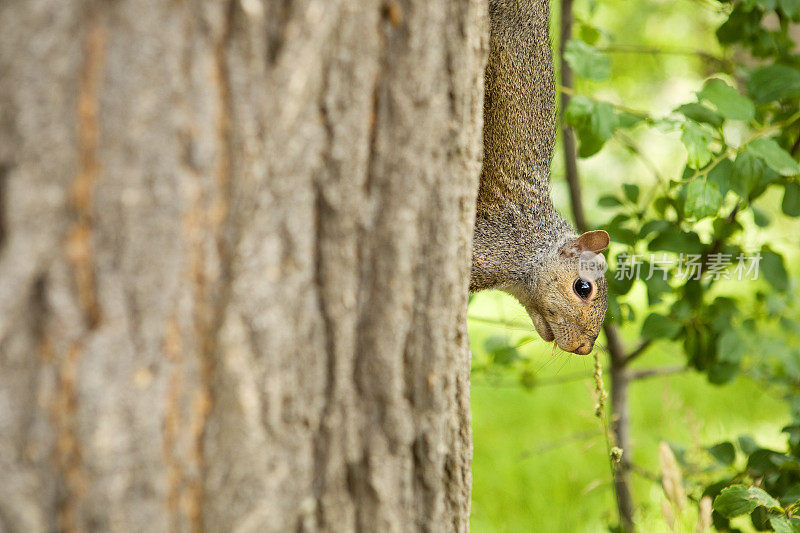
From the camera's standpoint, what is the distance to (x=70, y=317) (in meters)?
0.61

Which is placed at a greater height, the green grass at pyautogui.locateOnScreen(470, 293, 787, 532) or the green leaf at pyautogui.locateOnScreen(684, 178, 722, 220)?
the green leaf at pyautogui.locateOnScreen(684, 178, 722, 220)

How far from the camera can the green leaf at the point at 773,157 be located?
1.21m

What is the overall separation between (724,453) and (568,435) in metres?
1.40

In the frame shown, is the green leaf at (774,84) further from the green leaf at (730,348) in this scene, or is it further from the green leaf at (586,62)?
the green leaf at (730,348)

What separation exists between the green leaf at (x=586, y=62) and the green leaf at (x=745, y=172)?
0.96ft

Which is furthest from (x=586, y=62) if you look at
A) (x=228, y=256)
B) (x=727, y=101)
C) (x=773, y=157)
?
(x=228, y=256)

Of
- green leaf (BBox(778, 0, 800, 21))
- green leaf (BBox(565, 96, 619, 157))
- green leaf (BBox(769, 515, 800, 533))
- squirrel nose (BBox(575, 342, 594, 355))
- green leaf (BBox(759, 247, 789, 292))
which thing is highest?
green leaf (BBox(778, 0, 800, 21))

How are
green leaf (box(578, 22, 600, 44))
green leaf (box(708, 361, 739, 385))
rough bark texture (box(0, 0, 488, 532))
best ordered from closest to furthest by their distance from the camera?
1. rough bark texture (box(0, 0, 488, 532))
2. green leaf (box(708, 361, 739, 385))
3. green leaf (box(578, 22, 600, 44))

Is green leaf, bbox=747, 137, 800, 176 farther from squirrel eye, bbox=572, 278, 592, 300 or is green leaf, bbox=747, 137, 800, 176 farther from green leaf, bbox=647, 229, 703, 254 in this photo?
squirrel eye, bbox=572, 278, 592, 300

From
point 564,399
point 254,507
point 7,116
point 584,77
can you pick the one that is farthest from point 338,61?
point 564,399

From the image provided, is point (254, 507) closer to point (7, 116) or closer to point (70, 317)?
point (70, 317)

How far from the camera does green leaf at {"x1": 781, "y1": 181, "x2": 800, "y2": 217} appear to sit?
1.44 meters

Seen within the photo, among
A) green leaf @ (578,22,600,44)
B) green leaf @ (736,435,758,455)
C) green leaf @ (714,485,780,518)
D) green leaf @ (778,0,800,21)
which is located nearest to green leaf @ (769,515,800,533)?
green leaf @ (714,485,780,518)

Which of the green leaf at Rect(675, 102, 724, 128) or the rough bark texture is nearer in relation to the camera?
the rough bark texture
